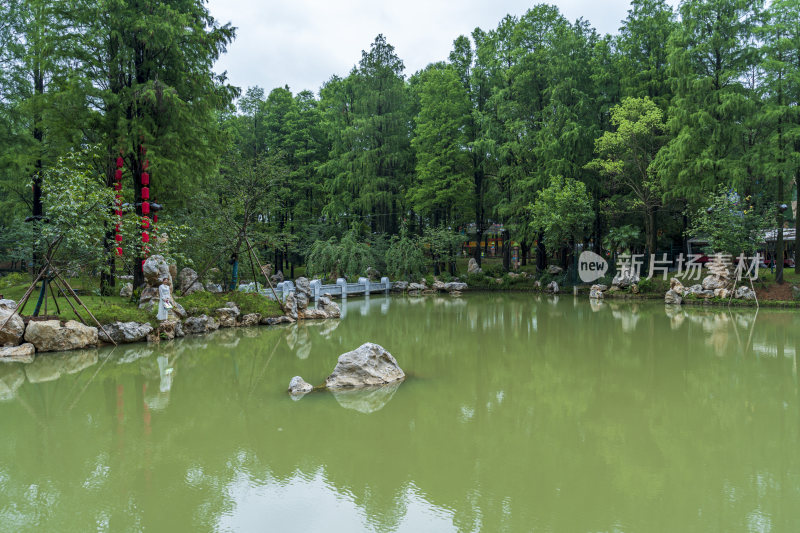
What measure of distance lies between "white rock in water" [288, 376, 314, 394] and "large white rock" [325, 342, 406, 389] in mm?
302

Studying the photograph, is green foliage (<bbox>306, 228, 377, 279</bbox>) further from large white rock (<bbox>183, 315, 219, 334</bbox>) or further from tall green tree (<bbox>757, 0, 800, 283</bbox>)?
tall green tree (<bbox>757, 0, 800, 283</bbox>)

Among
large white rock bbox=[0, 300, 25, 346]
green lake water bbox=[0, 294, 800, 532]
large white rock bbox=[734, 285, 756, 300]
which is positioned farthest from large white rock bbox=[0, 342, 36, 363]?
large white rock bbox=[734, 285, 756, 300]

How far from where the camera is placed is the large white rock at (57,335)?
9352mm

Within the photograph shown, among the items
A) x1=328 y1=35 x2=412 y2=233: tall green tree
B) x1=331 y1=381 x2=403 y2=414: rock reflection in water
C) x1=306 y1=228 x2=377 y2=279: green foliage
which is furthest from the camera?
x1=328 y1=35 x2=412 y2=233: tall green tree

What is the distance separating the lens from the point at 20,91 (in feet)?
52.1

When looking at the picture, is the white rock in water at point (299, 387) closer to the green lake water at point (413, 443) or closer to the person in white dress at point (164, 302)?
the green lake water at point (413, 443)

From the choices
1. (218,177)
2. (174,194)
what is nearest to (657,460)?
(174,194)

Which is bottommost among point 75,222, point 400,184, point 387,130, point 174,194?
point 75,222

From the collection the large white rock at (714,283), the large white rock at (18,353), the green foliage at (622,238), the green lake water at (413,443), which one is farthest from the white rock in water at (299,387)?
the green foliage at (622,238)

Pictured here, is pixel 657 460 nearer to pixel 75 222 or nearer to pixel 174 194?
pixel 75 222

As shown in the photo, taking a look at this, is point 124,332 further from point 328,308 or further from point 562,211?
point 562,211

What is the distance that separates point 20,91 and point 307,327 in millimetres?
12527

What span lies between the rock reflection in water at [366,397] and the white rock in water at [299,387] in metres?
0.34

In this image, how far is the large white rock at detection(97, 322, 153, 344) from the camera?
1033cm
